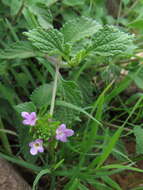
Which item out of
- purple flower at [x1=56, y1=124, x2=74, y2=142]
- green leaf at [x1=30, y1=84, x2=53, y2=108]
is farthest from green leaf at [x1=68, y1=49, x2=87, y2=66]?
purple flower at [x1=56, y1=124, x2=74, y2=142]

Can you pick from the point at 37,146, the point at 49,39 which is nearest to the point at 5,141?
the point at 37,146

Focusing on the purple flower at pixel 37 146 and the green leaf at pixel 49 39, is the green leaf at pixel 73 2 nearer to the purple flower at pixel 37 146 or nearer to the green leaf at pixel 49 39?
the green leaf at pixel 49 39

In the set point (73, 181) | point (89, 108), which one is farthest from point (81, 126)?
point (73, 181)

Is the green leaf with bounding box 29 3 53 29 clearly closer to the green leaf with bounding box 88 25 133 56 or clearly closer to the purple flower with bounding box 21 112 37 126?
the green leaf with bounding box 88 25 133 56

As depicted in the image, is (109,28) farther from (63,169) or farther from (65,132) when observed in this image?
(63,169)

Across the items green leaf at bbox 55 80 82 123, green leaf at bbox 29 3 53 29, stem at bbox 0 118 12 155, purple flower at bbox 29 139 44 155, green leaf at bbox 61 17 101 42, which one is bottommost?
stem at bbox 0 118 12 155

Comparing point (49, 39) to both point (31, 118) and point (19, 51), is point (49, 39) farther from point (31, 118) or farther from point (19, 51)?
point (31, 118)
